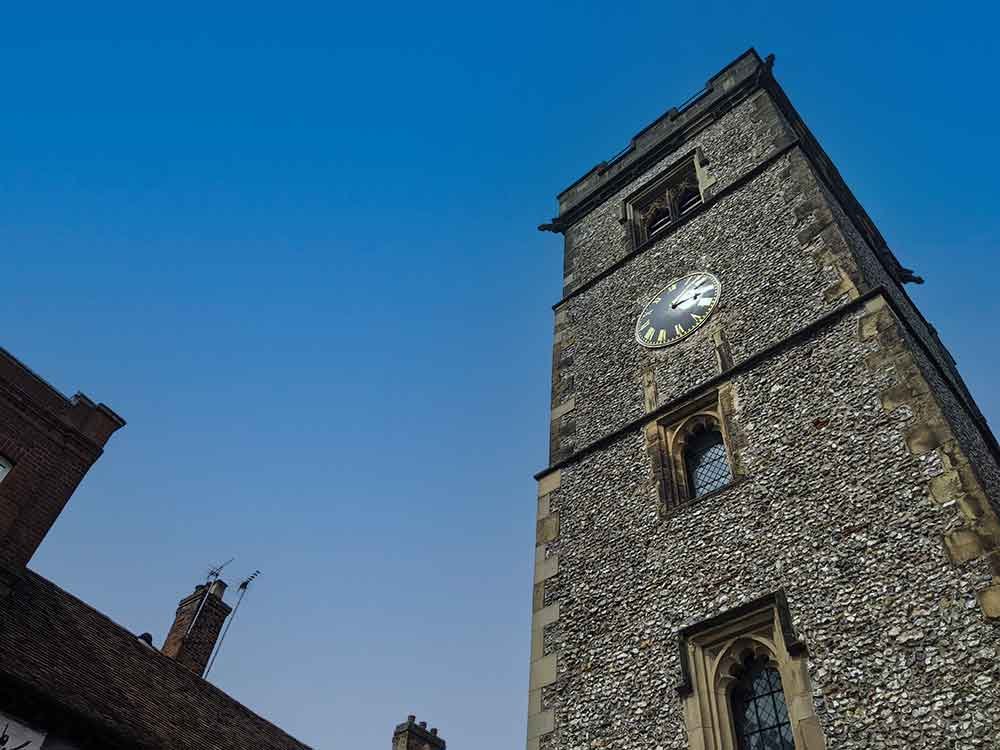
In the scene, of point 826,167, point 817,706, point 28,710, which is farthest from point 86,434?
point 826,167

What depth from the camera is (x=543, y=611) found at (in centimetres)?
1042

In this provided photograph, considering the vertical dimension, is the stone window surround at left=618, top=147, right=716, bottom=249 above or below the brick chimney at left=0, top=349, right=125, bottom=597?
above

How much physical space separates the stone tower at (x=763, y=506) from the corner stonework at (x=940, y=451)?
0.7 inches

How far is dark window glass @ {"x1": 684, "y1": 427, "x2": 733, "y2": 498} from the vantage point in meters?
10.2

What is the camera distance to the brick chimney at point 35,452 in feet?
34.3

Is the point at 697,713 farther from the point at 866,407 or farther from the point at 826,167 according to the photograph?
the point at 826,167

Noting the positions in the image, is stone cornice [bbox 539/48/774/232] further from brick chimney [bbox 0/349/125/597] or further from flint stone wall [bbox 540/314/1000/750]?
brick chimney [bbox 0/349/125/597]

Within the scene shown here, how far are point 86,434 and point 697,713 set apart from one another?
348 inches

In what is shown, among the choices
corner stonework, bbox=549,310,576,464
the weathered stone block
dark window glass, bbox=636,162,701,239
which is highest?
dark window glass, bbox=636,162,701,239

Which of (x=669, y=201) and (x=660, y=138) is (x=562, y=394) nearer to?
(x=669, y=201)

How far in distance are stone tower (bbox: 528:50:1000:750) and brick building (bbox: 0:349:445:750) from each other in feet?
15.7

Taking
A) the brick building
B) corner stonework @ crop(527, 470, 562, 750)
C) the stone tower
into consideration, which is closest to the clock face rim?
the stone tower

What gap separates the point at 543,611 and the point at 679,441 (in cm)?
278

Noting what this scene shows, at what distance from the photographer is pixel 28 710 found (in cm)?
834
